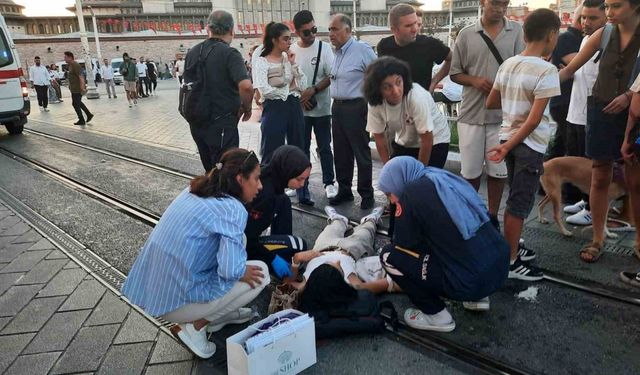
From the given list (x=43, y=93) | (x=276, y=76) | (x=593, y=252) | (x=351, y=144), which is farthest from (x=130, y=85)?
(x=593, y=252)

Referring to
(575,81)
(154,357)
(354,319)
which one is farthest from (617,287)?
(154,357)

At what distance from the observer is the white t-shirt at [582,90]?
184 inches

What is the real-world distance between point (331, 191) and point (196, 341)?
3185mm

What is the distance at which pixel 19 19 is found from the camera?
58000mm

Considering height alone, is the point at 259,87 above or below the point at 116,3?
below

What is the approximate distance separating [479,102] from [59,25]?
2750 inches

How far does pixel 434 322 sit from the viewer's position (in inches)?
120

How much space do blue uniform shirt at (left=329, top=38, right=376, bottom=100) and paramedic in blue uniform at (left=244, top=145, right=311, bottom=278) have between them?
1.63 m

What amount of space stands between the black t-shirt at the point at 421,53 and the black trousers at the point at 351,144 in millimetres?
652

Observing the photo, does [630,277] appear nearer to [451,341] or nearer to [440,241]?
[451,341]

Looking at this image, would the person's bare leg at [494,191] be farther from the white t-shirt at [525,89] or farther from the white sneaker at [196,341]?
the white sneaker at [196,341]

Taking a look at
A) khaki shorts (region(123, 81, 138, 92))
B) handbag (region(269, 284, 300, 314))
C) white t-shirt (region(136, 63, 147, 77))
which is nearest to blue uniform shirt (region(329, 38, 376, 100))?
handbag (region(269, 284, 300, 314))

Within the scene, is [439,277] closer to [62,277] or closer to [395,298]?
[395,298]

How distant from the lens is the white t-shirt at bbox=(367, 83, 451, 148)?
4.07 metres
